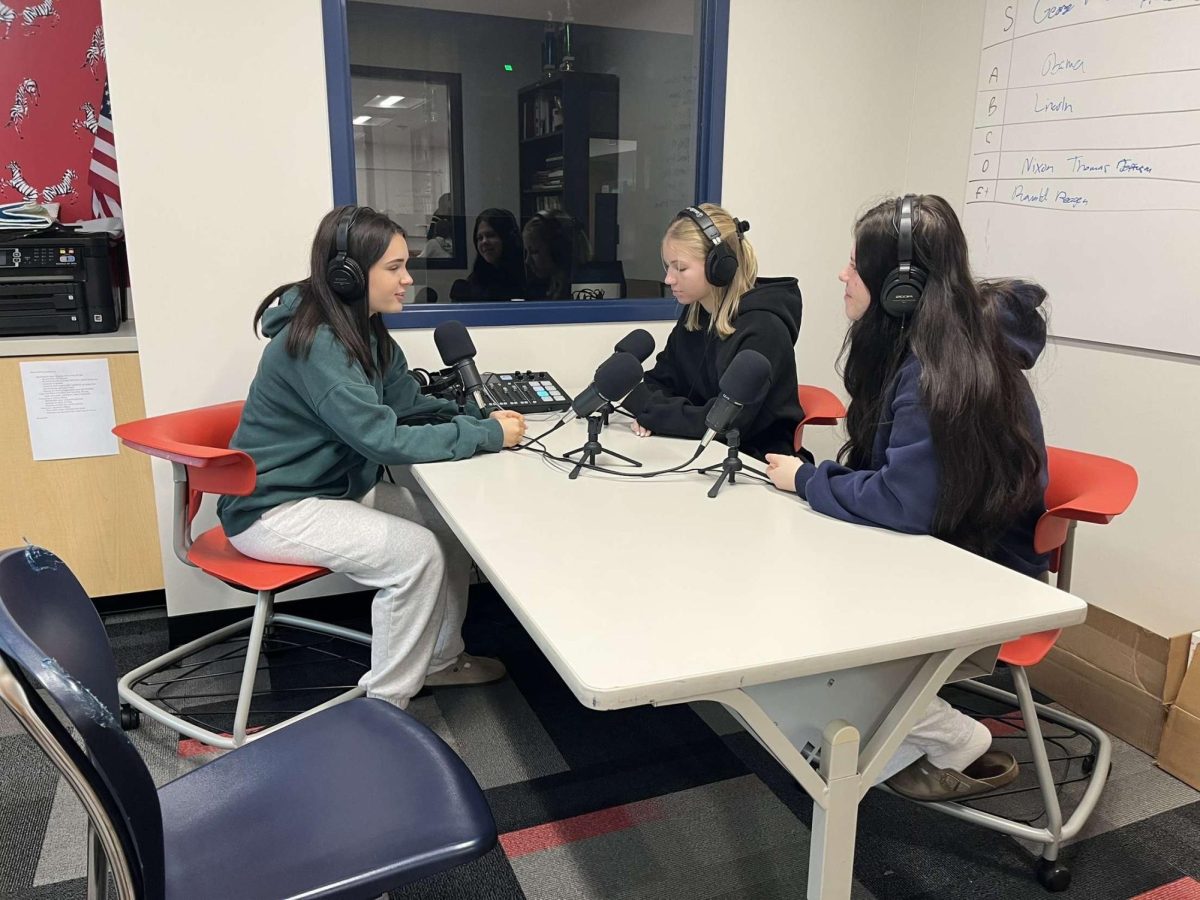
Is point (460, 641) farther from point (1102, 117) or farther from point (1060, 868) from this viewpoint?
point (1102, 117)

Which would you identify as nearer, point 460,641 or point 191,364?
point 460,641

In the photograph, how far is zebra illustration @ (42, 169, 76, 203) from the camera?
283 centimetres

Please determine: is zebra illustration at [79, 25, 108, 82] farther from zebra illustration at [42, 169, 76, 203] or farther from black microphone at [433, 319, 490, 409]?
black microphone at [433, 319, 490, 409]

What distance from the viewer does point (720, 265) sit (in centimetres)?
209

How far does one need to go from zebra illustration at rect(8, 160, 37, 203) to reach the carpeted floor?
5.55 feet

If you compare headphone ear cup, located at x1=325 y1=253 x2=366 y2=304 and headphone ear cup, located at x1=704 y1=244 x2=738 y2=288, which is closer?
headphone ear cup, located at x1=325 y1=253 x2=366 y2=304

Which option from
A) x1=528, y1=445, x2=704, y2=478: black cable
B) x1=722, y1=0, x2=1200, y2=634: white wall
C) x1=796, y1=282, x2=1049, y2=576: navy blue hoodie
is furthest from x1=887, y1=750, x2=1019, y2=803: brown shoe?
A: x1=722, y1=0, x2=1200, y2=634: white wall

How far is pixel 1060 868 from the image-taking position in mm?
1595

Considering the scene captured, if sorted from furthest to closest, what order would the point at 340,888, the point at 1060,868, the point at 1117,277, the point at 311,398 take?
the point at 1117,277
the point at 311,398
the point at 1060,868
the point at 340,888

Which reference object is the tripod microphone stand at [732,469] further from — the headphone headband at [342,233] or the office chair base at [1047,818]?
the headphone headband at [342,233]

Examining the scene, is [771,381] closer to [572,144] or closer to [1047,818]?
[1047,818]

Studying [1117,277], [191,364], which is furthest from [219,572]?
[1117,277]

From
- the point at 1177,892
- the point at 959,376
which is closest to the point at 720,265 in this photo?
the point at 959,376

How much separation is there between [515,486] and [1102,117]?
182cm
